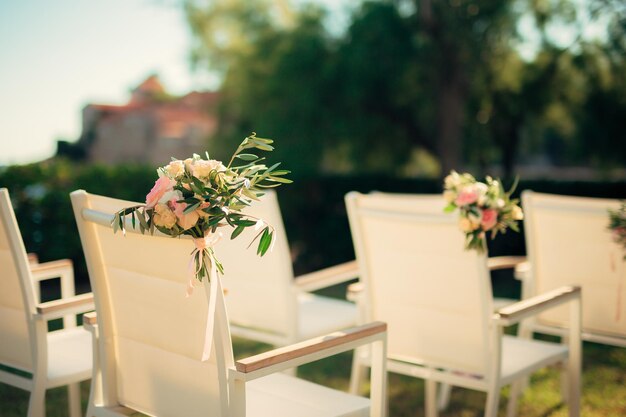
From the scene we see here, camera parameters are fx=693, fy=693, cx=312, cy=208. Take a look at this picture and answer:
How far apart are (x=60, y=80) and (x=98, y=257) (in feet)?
47.6

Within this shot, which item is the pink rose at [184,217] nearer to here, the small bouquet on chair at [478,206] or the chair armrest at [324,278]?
the small bouquet on chair at [478,206]

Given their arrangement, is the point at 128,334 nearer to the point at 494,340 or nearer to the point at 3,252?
the point at 3,252

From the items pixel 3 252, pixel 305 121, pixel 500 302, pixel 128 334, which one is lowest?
pixel 500 302

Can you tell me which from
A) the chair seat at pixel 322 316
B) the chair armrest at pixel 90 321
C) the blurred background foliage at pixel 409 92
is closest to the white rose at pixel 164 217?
the chair armrest at pixel 90 321

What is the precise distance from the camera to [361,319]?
→ 356cm

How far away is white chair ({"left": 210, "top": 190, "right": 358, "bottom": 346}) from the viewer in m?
3.38

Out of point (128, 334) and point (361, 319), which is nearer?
point (128, 334)

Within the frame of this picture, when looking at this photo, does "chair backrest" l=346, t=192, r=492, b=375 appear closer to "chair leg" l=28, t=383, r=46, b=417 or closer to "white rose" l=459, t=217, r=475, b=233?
"white rose" l=459, t=217, r=475, b=233

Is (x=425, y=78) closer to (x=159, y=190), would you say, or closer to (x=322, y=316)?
(x=322, y=316)

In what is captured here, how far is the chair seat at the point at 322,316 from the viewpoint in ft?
11.7

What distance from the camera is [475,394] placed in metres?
4.07

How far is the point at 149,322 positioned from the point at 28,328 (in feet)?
2.50

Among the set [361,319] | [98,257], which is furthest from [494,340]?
[98,257]

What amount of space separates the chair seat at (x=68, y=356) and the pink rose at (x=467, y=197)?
166cm
